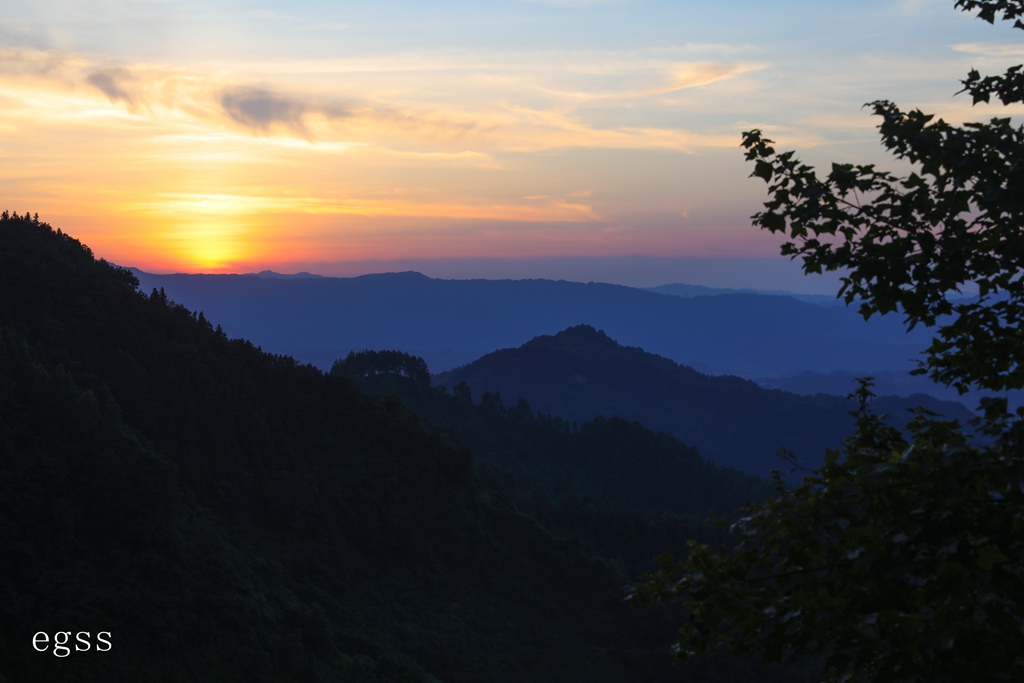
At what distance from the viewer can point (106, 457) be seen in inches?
1047

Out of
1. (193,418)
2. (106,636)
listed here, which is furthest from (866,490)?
(193,418)

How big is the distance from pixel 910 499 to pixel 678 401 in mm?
173759

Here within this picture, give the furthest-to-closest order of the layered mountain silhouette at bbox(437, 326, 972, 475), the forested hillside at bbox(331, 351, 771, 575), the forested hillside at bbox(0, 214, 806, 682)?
the layered mountain silhouette at bbox(437, 326, 972, 475) < the forested hillside at bbox(331, 351, 771, 575) < the forested hillside at bbox(0, 214, 806, 682)

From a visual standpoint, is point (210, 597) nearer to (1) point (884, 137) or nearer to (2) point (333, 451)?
(2) point (333, 451)

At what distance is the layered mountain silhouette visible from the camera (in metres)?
154

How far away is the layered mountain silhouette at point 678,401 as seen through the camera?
504 ft

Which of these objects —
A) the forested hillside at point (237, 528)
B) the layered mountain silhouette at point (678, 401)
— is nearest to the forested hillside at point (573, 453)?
the forested hillside at point (237, 528)

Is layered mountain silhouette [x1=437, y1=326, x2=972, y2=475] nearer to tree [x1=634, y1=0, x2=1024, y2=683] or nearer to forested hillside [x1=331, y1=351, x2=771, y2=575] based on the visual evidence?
forested hillside [x1=331, y1=351, x2=771, y2=575]

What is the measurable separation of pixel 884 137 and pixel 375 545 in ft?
116

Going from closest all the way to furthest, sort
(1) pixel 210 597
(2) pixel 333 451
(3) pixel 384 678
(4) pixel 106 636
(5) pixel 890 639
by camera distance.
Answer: (5) pixel 890 639
(4) pixel 106 636
(1) pixel 210 597
(3) pixel 384 678
(2) pixel 333 451

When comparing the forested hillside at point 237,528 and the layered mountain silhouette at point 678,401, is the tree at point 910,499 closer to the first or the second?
the forested hillside at point 237,528

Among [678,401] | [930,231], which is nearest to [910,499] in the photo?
[930,231]

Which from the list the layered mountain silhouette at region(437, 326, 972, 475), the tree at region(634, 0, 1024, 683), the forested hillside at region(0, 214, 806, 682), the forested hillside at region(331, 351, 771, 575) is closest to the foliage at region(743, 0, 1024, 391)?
the tree at region(634, 0, 1024, 683)

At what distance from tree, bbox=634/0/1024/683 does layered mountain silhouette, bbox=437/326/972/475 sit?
13864cm
